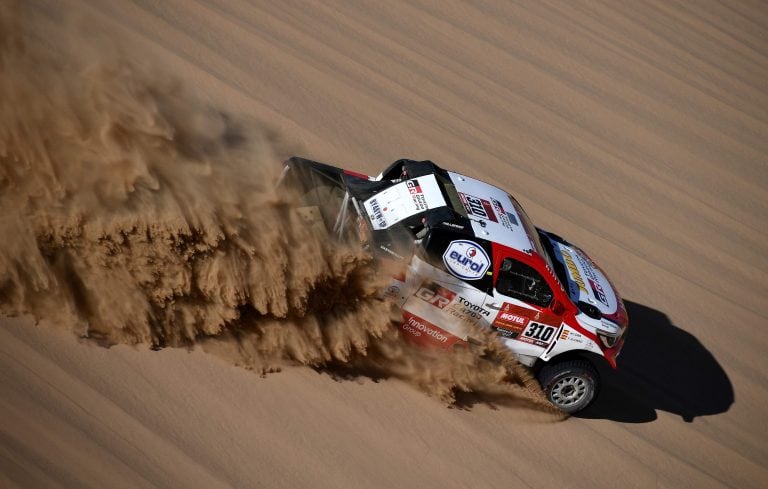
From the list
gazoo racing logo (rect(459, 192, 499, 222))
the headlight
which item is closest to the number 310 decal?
the headlight

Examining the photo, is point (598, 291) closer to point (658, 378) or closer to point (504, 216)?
point (504, 216)

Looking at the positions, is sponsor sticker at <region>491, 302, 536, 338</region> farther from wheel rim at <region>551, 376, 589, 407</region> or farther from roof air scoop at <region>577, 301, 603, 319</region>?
wheel rim at <region>551, 376, 589, 407</region>

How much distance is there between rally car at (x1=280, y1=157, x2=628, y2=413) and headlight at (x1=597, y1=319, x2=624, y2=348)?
0.04ft

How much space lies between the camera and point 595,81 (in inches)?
556

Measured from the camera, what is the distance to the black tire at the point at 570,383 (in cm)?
840

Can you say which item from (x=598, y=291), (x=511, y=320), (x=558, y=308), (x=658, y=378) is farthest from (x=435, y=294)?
(x=658, y=378)

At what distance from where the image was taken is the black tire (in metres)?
8.40

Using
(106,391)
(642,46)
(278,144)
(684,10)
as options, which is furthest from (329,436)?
(684,10)

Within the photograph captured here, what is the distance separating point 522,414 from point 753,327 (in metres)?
4.69

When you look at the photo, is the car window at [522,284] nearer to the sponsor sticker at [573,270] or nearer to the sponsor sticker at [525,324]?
the sponsor sticker at [525,324]

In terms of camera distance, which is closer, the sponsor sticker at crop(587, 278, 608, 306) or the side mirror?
the side mirror

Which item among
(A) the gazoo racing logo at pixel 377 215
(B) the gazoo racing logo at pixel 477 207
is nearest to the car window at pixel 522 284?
(B) the gazoo racing logo at pixel 477 207

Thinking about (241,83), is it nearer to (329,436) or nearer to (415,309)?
(415,309)

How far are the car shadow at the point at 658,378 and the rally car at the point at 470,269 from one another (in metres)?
1.03
